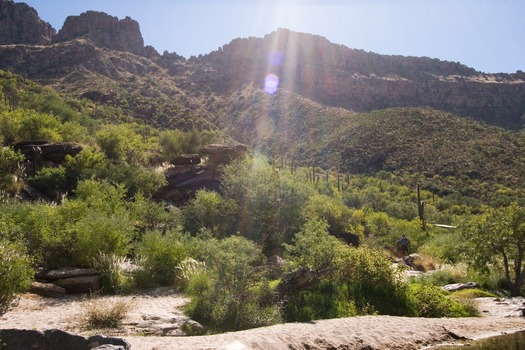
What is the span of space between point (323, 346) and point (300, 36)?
14706 cm

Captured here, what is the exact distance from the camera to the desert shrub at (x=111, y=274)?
14844 mm

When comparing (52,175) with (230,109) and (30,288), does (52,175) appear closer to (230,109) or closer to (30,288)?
(30,288)

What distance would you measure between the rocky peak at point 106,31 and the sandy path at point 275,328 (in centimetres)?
11226

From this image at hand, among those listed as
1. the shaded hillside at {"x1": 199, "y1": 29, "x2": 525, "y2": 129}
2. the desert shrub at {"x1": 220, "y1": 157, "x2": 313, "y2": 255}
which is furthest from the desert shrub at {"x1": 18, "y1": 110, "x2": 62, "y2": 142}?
the shaded hillside at {"x1": 199, "y1": 29, "x2": 525, "y2": 129}

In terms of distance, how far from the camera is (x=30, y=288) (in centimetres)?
1362

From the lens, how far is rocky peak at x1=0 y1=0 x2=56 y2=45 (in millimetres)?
113938

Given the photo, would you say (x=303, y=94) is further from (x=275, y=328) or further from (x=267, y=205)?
(x=275, y=328)

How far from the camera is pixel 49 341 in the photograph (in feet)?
26.5

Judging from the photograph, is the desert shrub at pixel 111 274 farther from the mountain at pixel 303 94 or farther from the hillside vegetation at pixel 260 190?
the mountain at pixel 303 94

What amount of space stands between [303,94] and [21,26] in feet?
256

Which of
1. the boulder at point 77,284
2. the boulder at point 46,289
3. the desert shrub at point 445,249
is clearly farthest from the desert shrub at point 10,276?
the desert shrub at point 445,249

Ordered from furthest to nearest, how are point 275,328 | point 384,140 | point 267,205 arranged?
point 384,140
point 267,205
point 275,328

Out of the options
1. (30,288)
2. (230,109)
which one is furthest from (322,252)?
(230,109)

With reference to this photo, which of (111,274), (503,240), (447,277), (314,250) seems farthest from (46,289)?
(503,240)
